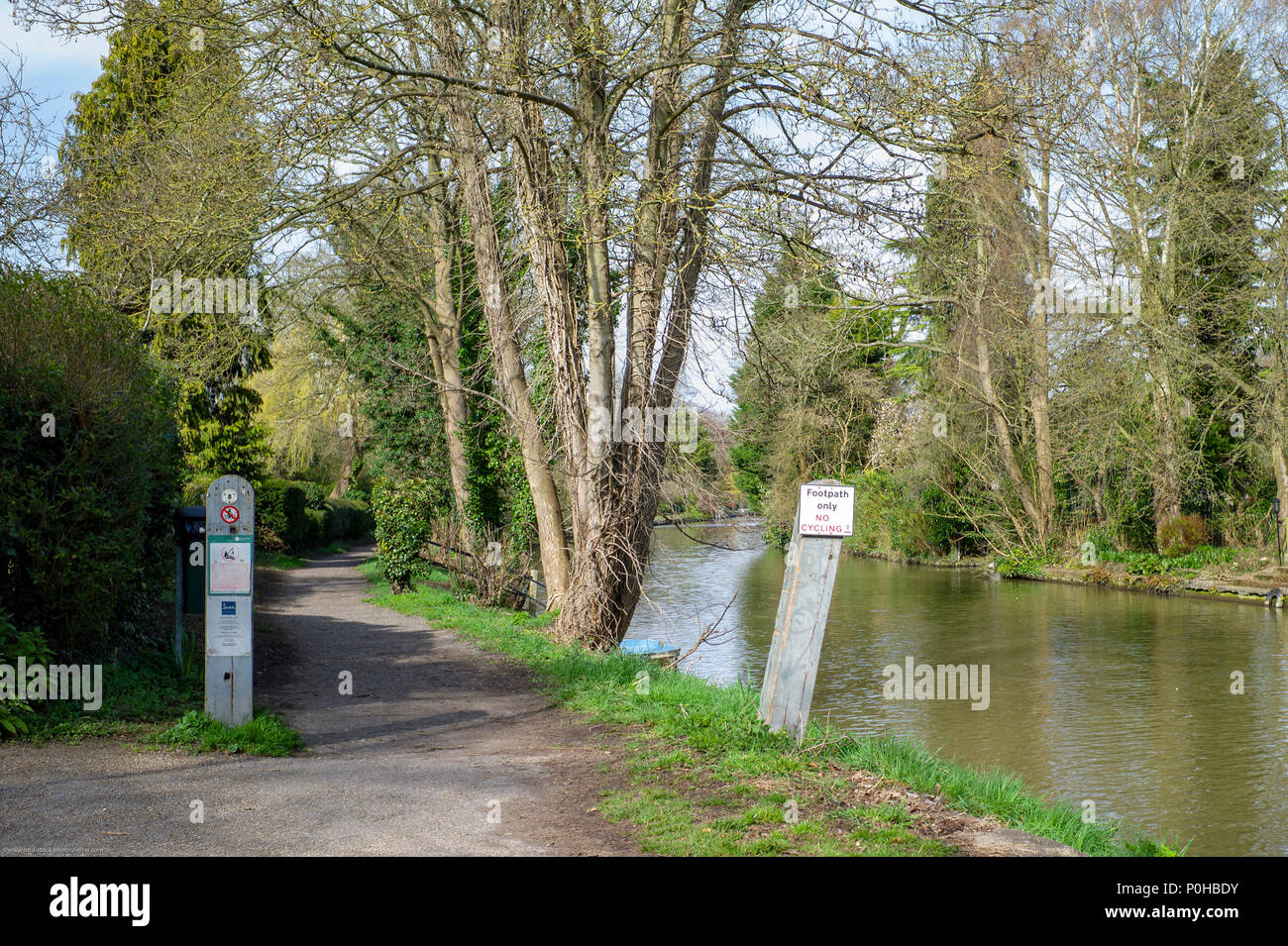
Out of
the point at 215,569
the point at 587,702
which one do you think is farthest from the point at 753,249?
the point at 215,569

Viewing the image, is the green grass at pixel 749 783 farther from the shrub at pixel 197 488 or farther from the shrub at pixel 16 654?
the shrub at pixel 197 488

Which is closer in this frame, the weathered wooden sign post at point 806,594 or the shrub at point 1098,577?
the weathered wooden sign post at point 806,594

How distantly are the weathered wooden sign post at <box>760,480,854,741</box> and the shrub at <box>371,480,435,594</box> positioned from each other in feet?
41.3

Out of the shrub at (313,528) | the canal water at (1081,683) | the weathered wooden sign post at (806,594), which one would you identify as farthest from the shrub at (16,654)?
the shrub at (313,528)

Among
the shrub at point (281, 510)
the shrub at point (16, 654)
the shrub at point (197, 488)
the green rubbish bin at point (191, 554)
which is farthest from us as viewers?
the shrub at point (281, 510)

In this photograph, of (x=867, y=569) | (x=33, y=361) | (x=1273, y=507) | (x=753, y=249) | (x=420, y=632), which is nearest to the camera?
(x=33, y=361)

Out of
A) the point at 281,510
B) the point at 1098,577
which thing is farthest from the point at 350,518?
the point at 1098,577

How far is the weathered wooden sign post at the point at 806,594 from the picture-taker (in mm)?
7477

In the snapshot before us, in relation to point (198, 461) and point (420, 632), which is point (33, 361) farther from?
point (198, 461)

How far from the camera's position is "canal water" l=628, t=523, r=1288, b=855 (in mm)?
10492

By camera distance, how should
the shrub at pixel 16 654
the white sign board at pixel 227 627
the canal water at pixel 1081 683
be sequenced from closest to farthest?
the shrub at pixel 16 654 → the white sign board at pixel 227 627 → the canal water at pixel 1081 683
